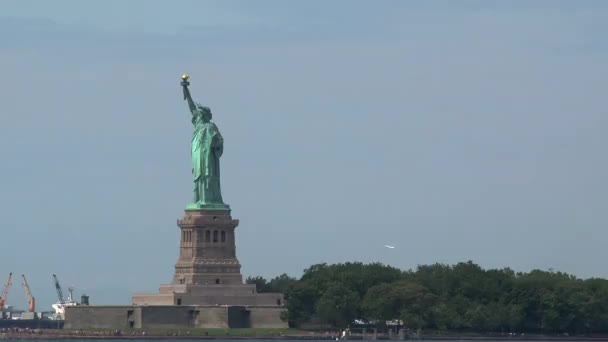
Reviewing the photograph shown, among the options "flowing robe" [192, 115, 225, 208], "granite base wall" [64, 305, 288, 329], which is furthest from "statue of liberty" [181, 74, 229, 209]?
"granite base wall" [64, 305, 288, 329]

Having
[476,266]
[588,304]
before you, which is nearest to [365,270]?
[476,266]

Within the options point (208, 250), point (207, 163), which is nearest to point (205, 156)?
point (207, 163)

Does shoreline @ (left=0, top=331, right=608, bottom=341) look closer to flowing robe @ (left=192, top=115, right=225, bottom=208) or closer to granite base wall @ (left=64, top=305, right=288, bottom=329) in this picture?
granite base wall @ (left=64, top=305, right=288, bottom=329)

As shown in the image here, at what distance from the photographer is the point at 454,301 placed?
154125mm

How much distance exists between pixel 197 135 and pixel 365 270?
19109 mm

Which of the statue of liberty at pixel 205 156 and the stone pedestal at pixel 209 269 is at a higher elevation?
the statue of liberty at pixel 205 156

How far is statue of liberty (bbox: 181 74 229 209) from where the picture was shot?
156 m

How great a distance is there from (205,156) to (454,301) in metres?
24.5

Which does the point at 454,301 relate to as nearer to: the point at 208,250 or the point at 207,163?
the point at 208,250

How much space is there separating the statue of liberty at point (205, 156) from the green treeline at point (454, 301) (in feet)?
34.1

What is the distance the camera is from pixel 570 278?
6511 inches

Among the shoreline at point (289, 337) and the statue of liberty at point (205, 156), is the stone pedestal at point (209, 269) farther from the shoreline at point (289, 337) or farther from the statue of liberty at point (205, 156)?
the shoreline at point (289, 337)

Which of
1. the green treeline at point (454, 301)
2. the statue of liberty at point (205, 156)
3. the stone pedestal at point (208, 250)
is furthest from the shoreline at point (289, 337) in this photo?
the statue of liberty at point (205, 156)

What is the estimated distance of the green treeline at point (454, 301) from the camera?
495 feet
